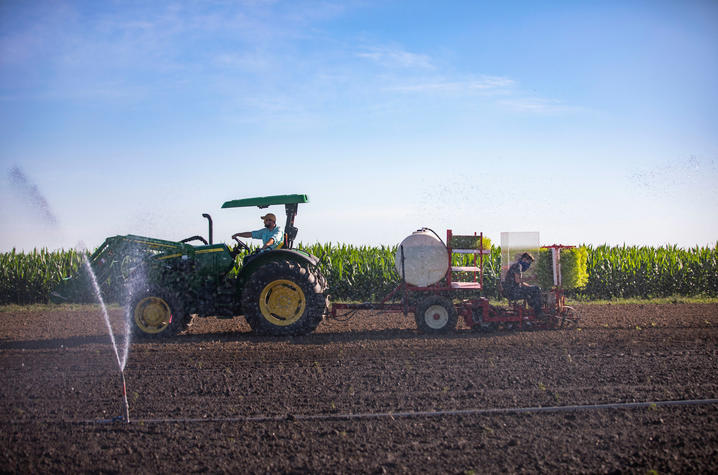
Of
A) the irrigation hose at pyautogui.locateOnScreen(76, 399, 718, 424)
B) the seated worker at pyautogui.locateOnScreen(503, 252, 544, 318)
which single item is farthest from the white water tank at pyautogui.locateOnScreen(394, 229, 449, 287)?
the irrigation hose at pyautogui.locateOnScreen(76, 399, 718, 424)

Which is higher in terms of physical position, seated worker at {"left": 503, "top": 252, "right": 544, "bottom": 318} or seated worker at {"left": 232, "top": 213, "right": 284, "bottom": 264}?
seated worker at {"left": 232, "top": 213, "right": 284, "bottom": 264}

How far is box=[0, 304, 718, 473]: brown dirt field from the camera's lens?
4.63 meters

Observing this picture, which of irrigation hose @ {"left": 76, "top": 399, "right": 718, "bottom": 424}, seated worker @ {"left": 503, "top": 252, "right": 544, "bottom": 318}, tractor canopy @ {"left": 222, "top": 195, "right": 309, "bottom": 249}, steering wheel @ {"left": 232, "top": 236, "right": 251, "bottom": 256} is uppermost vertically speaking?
tractor canopy @ {"left": 222, "top": 195, "right": 309, "bottom": 249}

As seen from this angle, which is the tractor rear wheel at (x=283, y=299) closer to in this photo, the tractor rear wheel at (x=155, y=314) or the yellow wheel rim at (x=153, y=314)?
the tractor rear wheel at (x=155, y=314)

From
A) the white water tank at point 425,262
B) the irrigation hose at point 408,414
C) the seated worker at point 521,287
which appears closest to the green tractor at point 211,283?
the white water tank at point 425,262

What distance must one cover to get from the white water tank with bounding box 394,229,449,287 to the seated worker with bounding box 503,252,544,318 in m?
1.26

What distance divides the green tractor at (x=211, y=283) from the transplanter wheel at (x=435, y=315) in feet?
5.61

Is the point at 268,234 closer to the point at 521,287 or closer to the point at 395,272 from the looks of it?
the point at 521,287

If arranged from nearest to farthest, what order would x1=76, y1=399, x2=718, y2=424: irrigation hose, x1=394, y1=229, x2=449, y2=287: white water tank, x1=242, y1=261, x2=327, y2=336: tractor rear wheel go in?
x1=76, y1=399, x2=718, y2=424: irrigation hose
x1=242, y1=261, x2=327, y2=336: tractor rear wheel
x1=394, y1=229, x2=449, y2=287: white water tank

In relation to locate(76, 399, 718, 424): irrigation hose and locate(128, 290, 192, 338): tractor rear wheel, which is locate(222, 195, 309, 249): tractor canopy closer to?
locate(128, 290, 192, 338): tractor rear wheel

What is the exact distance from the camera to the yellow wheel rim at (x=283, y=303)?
9680 mm

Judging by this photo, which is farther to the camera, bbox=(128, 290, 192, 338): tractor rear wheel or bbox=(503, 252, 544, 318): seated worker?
bbox=(503, 252, 544, 318): seated worker

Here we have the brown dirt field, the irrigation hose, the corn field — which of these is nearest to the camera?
the brown dirt field

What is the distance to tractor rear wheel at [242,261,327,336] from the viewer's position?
956cm
